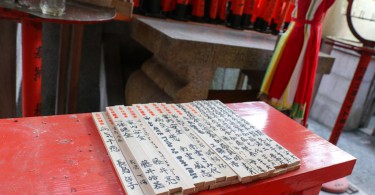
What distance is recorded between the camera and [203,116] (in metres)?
1.18

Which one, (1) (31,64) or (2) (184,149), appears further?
(1) (31,64)

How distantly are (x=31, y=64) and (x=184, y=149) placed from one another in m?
1.13

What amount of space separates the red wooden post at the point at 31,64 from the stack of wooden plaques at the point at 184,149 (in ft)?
2.43

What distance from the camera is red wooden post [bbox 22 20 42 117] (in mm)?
1534

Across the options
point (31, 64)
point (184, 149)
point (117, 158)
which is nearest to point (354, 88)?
point (184, 149)

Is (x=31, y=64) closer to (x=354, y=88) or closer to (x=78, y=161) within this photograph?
(x=78, y=161)

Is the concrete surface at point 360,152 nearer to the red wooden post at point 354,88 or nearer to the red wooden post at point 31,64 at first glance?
the red wooden post at point 354,88

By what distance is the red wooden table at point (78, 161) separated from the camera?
2.45 feet

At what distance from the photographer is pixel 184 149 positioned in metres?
0.91

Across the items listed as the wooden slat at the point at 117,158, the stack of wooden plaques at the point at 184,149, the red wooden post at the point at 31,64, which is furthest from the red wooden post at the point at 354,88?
the red wooden post at the point at 31,64

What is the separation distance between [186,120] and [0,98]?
1430mm

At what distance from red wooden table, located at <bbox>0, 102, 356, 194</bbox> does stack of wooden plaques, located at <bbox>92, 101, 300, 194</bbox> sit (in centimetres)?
4

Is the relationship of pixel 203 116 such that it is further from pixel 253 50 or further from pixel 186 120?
pixel 253 50

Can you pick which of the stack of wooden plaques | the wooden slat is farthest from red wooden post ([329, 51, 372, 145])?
the wooden slat
